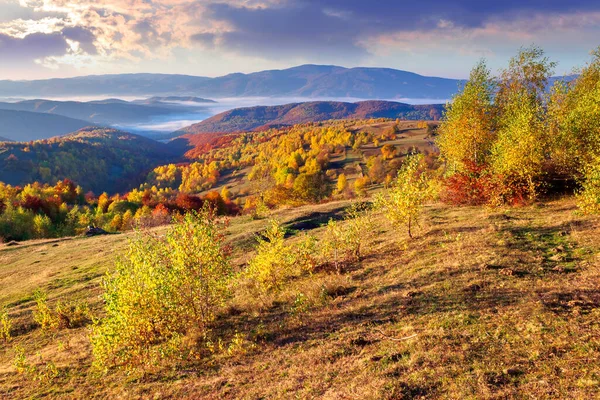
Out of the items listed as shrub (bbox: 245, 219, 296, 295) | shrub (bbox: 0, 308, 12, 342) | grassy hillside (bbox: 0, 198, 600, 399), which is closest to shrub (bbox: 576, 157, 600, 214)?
grassy hillside (bbox: 0, 198, 600, 399)

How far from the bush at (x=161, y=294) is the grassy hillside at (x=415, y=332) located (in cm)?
151

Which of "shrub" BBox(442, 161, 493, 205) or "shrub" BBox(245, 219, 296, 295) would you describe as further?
"shrub" BBox(442, 161, 493, 205)

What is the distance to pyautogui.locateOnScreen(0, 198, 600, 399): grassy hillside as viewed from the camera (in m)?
12.1

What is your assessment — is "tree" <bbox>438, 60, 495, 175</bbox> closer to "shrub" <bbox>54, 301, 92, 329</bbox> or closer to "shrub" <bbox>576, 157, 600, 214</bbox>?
"shrub" <bbox>576, 157, 600, 214</bbox>

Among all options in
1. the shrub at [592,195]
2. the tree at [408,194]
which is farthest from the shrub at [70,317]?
the shrub at [592,195]

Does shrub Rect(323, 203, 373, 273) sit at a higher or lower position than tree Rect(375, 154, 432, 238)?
lower

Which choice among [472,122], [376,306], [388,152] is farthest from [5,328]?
[388,152]

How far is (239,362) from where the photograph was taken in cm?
1745

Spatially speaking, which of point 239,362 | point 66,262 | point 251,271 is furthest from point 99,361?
point 66,262

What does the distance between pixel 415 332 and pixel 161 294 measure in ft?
43.8

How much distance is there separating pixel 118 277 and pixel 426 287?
17708mm

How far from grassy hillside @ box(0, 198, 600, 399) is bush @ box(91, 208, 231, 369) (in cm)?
151

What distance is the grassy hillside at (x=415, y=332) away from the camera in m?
12.1

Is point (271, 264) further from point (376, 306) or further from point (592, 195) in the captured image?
point (592, 195)
